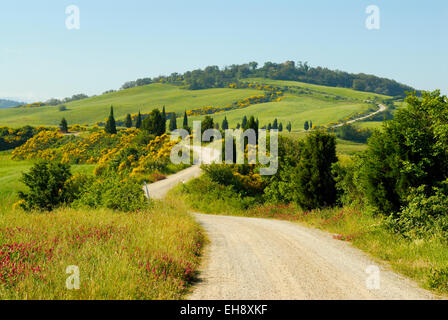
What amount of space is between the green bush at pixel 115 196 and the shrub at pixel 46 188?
2376mm

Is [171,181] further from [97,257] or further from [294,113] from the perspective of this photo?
[294,113]

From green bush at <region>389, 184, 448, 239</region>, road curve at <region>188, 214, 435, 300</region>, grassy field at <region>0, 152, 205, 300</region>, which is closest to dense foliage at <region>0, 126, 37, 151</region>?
grassy field at <region>0, 152, 205, 300</region>

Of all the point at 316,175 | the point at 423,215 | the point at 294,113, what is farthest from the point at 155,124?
the point at 294,113

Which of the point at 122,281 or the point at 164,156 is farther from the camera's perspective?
the point at 164,156

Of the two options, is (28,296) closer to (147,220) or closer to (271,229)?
(147,220)

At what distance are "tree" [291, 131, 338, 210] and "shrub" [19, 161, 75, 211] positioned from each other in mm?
13534

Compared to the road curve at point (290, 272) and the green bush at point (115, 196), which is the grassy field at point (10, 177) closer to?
Result: the green bush at point (115, 196)

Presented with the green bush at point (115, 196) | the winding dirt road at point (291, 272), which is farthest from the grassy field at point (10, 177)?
the winding dirt road at point (291, 272)

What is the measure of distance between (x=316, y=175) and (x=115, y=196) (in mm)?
11959

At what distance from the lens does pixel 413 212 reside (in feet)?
39.9

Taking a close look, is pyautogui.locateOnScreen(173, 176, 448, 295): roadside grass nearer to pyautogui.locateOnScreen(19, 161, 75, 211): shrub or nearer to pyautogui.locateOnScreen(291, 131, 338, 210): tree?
pyautogui.locateOnScreen(291, 131, 338, 210): tree

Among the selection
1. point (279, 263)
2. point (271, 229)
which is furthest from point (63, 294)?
point (271, 229)

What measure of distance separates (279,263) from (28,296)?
19.6ft

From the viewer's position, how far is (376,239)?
1228 cm
